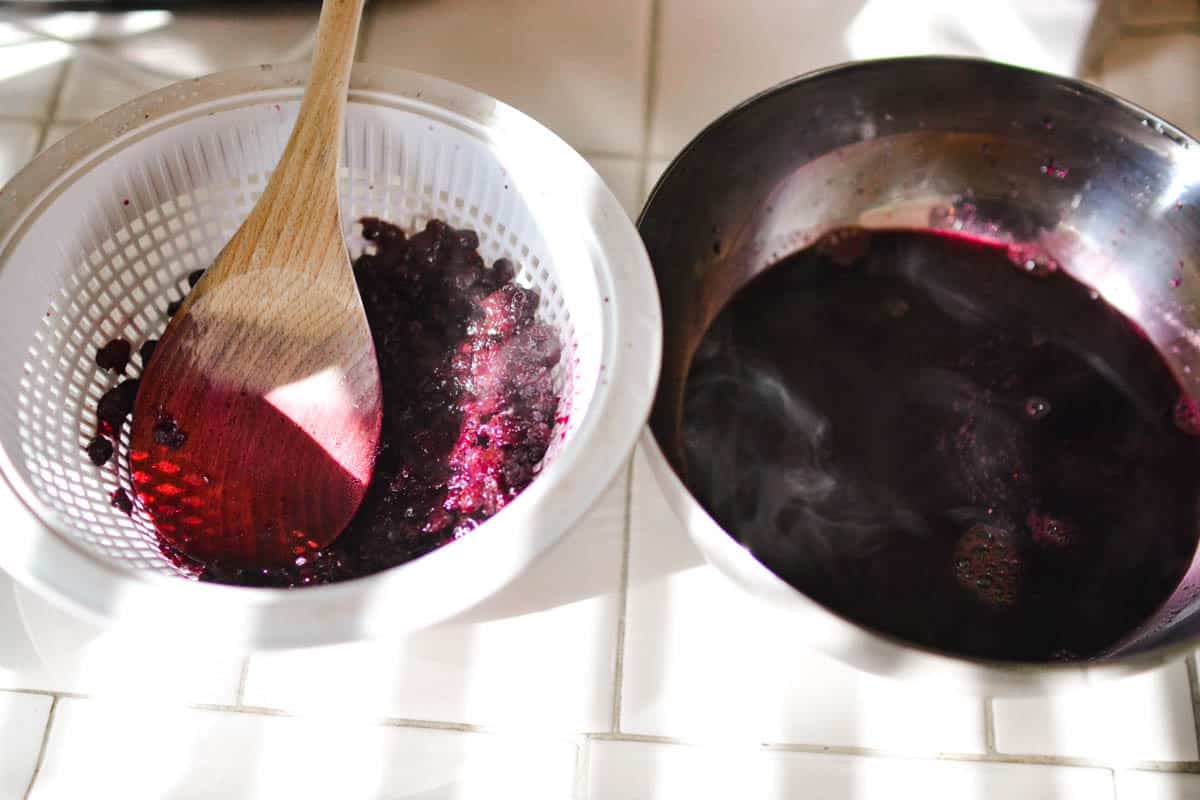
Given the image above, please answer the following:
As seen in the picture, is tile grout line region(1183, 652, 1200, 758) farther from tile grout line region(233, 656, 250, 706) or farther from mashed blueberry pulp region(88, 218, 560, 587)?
tile grout line region(233, 656, 250, 706)

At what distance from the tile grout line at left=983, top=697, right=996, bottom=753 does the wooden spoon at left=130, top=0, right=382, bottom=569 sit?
46 cm

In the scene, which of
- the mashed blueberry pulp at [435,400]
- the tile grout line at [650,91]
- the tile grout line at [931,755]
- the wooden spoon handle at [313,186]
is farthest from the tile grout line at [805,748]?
the tile grout line at [650,91]

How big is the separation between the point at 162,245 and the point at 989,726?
2.24ft

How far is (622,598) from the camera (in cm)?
73

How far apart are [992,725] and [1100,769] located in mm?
77

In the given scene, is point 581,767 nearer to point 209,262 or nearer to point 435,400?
point 435,400

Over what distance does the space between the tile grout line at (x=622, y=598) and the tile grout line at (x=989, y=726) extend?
0.84 ft

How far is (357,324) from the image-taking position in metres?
0.67

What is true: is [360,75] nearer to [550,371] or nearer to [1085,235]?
[550,371]

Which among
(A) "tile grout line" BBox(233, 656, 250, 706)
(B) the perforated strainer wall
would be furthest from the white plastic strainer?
(A) "tile grout line" BBox(233, 656, 250, 706)

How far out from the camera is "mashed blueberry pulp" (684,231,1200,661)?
0.70 m

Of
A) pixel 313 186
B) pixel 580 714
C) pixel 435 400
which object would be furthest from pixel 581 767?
pixel 313 186

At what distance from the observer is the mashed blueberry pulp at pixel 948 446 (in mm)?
696

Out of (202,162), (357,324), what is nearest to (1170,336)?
(357,324)
